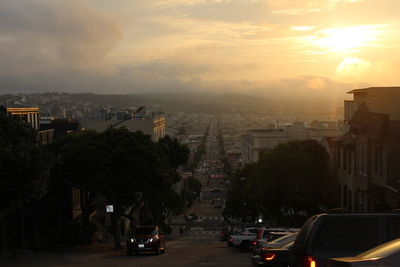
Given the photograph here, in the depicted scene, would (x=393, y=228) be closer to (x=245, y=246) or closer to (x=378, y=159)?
(x=378, y=159)

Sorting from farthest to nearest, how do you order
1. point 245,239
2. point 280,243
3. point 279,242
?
point 245,239, point 279,242, point 280,243

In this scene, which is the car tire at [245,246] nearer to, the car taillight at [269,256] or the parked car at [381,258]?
the car taillight at [269,256]

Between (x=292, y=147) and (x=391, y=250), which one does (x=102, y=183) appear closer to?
(x=292, y=147)

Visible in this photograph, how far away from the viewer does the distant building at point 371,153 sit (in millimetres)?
31375

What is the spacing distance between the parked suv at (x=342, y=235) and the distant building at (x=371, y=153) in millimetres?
17824

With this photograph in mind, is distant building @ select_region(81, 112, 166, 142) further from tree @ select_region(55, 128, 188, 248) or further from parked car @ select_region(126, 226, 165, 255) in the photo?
parked car @ select_region(126, 226, 165, 255)

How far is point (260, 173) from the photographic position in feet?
158

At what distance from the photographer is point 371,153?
35188 mm

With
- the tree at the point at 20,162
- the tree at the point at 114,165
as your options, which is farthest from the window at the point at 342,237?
the tree at the point at 114,165

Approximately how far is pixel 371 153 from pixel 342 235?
2510 cm

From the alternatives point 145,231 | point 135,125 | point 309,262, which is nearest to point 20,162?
point 145,231

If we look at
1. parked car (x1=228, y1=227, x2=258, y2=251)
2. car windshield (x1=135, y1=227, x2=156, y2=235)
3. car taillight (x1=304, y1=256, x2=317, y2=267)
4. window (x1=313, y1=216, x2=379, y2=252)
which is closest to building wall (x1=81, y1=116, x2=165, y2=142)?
parked car (x1=228, y1=227, x2=258, y2=251)

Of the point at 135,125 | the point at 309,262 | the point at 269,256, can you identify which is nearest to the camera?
the point at 309,262

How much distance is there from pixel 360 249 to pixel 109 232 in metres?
46.7
